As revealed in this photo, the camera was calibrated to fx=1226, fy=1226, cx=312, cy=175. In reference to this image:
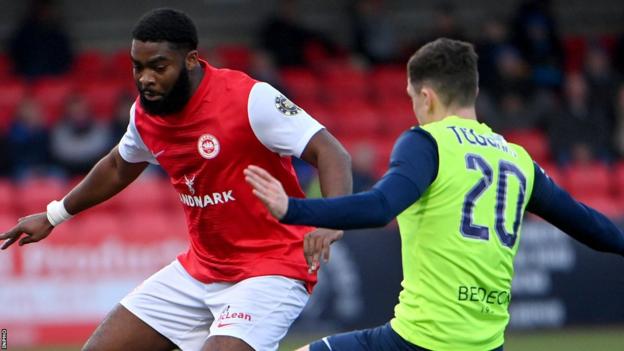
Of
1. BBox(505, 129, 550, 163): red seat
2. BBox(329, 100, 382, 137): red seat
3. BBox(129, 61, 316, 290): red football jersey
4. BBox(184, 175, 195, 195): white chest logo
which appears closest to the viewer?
BBox(129, 61, 316, 290): red football jersey

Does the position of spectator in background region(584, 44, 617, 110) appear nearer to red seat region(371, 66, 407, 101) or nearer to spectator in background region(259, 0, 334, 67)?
red seat region(371, 66, 407, 101)

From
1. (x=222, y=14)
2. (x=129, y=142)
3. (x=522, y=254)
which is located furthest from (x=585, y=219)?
(x=222, y=14)

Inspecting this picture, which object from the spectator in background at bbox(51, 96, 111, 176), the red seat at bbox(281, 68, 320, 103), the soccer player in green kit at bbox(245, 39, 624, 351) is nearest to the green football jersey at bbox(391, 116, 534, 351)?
the soccer player in green kit at bbox(245, 39, 624, 351)

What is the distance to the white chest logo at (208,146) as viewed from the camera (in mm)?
5645

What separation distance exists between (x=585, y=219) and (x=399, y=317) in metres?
0.93

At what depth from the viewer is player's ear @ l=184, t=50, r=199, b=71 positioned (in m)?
5.65

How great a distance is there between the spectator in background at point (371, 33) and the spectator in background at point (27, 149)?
4.37 meters

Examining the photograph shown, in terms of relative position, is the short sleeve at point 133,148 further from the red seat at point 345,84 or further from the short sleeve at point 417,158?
the red seat at point 345,84

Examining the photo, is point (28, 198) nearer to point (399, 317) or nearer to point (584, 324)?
point (584, 324)

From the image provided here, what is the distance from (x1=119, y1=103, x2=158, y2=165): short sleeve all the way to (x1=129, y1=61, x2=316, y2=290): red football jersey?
0.48 ft

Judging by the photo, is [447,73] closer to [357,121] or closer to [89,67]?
[357,121]

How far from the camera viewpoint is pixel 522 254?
11.5 metres

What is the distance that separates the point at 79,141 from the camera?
13094 millimetres

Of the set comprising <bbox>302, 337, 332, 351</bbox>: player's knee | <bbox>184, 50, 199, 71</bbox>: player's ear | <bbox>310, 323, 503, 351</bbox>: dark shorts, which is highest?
<bbox>184, 50, 199, 71</bbox>: player's ear
